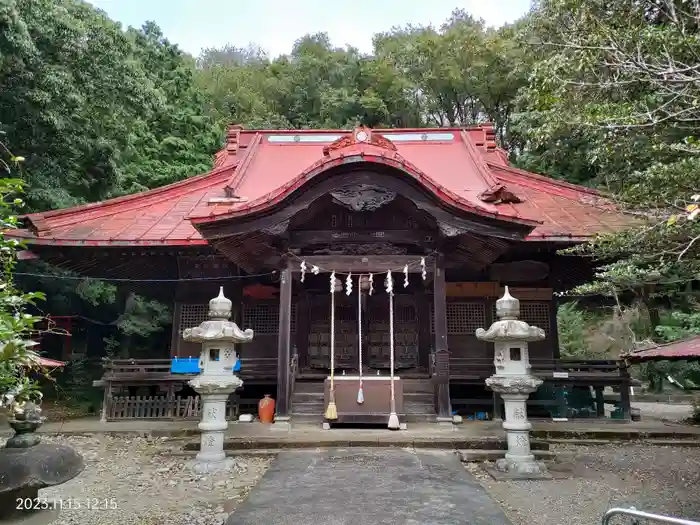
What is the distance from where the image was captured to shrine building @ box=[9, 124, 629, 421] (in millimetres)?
8789

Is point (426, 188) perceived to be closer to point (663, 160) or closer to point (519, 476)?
point (663, 160)

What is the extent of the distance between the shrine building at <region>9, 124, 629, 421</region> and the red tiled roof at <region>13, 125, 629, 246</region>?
46mm

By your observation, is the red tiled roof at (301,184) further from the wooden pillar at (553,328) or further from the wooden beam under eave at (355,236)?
the wooden pillar at (553,328)

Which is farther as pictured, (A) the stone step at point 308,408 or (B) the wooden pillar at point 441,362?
(A) the stone step at point 308,408

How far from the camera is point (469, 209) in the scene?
28.1 ft

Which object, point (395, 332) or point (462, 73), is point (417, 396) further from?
point (462, 73)

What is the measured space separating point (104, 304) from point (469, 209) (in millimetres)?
15298

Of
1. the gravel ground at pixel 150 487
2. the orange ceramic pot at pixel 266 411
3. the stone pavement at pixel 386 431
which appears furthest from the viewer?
the orange ceramic pot at pixel 266 411

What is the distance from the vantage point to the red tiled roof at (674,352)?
4316mm

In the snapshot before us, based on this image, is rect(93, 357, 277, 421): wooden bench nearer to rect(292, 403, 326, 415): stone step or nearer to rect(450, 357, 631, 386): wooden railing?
rect(292, 403, 326, 415): stone step

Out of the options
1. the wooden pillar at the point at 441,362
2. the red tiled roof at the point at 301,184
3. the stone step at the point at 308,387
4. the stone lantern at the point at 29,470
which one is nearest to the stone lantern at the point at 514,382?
the wooden pillar at the point at 441,362

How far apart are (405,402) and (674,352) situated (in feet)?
18.9

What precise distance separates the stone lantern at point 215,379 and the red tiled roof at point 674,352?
514cm

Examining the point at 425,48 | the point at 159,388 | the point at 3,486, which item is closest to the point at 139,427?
the point at 159,388
